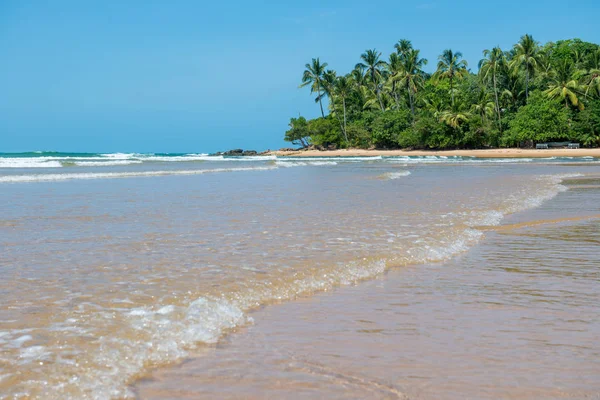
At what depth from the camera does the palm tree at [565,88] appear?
5626 cm

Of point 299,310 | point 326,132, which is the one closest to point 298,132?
point 326,132

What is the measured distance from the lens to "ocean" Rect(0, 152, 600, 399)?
2.54 metres

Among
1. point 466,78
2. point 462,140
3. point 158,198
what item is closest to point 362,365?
point 158,198

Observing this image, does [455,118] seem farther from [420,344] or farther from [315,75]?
[420,344]

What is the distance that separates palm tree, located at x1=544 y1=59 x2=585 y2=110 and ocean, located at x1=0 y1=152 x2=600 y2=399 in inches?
2146

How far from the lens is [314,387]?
248 cm

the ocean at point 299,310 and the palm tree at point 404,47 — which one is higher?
the palm tree at point 404,47

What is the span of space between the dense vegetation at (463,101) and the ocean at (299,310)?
178ft

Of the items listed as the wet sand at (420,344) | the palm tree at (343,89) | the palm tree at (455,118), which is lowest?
the wet sand at (420,344)

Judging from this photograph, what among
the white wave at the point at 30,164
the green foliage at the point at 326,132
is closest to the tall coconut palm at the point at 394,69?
the green foliage at the point at 326,132

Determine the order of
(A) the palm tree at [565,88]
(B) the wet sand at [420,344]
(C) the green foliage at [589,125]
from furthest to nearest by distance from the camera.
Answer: (A) the palm tree at [565,88], (C) the green foliage at [589,125], (B) the wet sand at [420,344]

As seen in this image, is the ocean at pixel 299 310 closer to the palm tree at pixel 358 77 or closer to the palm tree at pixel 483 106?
the palm tree at pixel 483 106

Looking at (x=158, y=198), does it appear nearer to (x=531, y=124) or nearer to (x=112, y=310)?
(x=112, y=310)

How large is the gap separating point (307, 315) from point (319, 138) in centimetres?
7784
